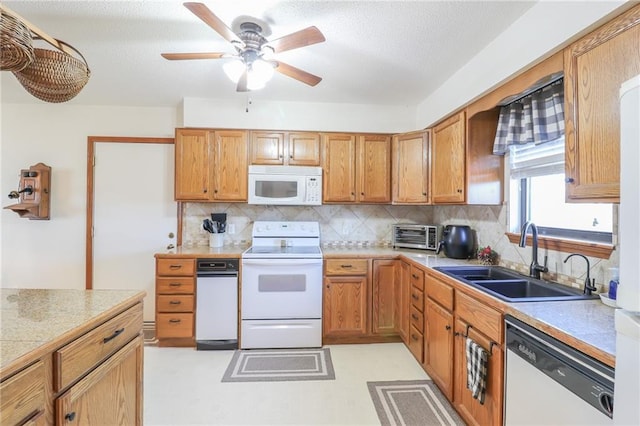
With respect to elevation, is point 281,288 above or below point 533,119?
below

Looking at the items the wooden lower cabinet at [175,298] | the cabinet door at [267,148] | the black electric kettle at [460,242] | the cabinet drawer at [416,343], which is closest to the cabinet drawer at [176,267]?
the wooden lower cabinet at [175,298]

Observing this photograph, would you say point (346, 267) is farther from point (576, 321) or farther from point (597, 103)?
point (597, 103)

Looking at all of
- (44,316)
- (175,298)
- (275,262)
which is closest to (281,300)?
(275,262)

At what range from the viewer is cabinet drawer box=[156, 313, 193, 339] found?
8.77ft

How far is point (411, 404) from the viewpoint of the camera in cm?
196

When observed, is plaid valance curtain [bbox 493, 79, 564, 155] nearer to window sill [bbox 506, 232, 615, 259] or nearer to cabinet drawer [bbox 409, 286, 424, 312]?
window sill [bbox 506, 232, 615, 259]

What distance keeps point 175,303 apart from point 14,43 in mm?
2203

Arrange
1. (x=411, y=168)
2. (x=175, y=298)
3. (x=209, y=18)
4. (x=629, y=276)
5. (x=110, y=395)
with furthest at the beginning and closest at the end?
1. (x=411, y=168)
2. (x=175, y=298)
3. (x=209, y=18)
4. (x=110, y=395)
5. (x=629, y=276)

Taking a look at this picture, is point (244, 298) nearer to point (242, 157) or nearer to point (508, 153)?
point (242, 157)

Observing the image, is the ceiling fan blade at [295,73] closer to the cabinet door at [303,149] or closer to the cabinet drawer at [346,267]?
the cabinet door at [303,149]

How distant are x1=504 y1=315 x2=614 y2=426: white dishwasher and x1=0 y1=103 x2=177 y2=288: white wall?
13.0 feet

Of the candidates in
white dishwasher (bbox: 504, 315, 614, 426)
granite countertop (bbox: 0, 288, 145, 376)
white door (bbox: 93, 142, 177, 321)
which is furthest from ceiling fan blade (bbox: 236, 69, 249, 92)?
white dishwasher (bbox: 504, 315, 614, 426)

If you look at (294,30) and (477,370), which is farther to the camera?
(294,30)

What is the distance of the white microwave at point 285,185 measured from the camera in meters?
2.97
